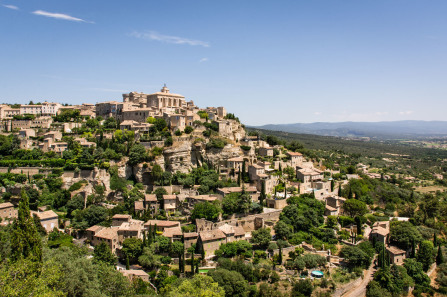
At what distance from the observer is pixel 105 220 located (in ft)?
129

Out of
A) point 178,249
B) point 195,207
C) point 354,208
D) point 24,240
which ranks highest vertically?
point 24,240

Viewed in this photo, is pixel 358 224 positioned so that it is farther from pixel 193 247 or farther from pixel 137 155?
pixel 137 155

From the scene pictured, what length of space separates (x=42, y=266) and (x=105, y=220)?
17.7 metres

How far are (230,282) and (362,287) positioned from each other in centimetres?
1395

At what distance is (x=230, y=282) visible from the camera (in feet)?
93.0

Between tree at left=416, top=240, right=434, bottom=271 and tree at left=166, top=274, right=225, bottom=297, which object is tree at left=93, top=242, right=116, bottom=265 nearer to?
tree at left=166, top=274, right=225, bottom=297

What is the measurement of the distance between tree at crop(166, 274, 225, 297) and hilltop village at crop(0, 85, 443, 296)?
0.72 ft

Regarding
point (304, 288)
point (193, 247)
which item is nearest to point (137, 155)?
point (193, 247)

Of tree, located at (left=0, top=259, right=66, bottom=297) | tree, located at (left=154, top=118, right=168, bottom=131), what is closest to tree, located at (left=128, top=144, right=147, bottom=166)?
tree, located at (left=154, top=118, right=168, bottom=131)

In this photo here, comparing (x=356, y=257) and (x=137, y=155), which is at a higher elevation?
(x=137, y=155)

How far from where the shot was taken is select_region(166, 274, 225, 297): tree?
24.2 metres

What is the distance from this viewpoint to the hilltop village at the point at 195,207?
32.1m

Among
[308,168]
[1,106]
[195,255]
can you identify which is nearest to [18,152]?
[1,106]

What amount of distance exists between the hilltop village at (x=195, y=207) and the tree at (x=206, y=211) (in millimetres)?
145
